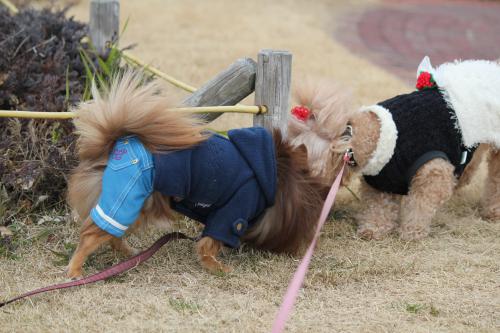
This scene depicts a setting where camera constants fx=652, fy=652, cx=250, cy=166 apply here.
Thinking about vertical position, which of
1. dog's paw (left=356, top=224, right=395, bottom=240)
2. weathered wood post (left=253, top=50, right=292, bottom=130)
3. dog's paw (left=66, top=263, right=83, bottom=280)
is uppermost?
weathered wood post (left=253, top=50, right=292, bottom=130)

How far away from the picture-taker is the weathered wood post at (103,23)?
200 inches

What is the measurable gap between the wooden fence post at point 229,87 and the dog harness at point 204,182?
24.4 inches

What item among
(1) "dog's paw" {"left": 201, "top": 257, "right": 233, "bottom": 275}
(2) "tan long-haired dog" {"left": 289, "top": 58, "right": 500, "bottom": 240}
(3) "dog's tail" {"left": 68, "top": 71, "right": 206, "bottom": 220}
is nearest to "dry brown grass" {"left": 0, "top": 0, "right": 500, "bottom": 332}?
(1) "dog's paw" {"left": 201, "top": 257, "right": 233, "bottom": 275}

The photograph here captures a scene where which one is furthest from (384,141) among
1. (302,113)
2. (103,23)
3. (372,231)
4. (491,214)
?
(103,23)

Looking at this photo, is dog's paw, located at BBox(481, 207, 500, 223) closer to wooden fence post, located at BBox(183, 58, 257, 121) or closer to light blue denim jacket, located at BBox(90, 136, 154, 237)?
wooden fence post, located at BBox(183, 58, 257, 121)

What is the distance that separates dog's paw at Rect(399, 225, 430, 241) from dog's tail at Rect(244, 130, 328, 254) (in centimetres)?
76

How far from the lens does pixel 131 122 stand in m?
3.04

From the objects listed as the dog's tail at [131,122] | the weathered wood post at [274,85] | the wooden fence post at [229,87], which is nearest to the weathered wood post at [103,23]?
the wooden fence post at [229,87]

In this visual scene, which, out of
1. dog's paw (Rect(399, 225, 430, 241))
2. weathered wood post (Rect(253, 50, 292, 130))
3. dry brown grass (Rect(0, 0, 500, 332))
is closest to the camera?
dry brown grass (Rect(0, 0, 500, 332))

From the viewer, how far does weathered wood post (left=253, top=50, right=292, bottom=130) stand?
3678mm

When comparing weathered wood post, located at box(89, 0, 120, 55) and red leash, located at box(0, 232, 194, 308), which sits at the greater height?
weathered wood post, located at box(89, 0, 120, 55)

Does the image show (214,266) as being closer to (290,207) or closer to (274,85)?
(290,207)

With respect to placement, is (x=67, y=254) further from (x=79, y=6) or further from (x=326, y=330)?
(x=79, y=6)

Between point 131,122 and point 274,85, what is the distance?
100cm
